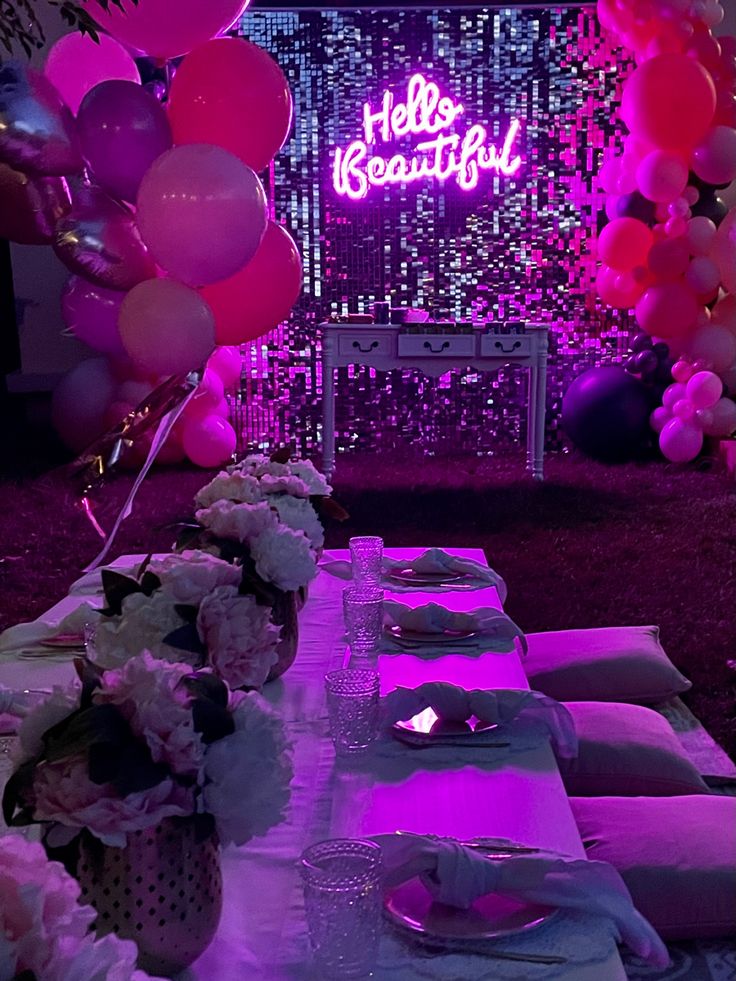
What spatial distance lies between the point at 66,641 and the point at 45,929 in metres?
1.35

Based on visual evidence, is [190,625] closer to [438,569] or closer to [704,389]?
[438,569]

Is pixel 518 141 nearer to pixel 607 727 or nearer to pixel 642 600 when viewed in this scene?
pixel 642 600

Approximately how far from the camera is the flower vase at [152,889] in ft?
2.83

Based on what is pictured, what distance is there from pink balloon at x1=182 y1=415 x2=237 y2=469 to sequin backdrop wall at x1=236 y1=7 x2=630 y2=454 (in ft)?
3.34

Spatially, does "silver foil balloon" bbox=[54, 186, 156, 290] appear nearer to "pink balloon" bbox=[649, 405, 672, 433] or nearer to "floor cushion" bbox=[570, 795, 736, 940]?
"floor cushion" bbox=[570, 795, 736, 940]

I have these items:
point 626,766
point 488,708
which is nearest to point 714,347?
point 626,766

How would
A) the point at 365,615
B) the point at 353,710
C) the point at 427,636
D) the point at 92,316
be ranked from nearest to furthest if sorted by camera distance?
the point at 353,710, the point at 365,615, the point at 427,636, the point at 92,316

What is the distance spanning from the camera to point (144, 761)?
83cm

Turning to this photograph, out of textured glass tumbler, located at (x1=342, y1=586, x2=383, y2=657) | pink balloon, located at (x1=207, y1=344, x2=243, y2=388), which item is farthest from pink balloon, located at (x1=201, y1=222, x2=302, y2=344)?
pink balloon, located at (x1=207, y1=344, x2=243, y2=388)

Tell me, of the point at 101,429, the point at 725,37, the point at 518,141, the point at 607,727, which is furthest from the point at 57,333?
the point at 607,727

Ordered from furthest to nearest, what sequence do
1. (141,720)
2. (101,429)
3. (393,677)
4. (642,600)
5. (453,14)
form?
1. (453,14)
2. (101,429)
3. (642,600)
4. (393,677)
5. (141,720)

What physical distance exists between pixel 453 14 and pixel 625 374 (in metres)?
2.76

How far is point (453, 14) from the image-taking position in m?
7.57

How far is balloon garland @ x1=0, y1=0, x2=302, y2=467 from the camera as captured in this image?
8.61 feet
